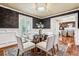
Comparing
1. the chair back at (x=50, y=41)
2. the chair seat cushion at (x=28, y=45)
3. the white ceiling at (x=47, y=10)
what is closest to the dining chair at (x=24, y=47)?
the chair seat cushion at (x=28, y=45)

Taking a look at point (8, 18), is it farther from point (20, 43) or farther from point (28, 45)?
point (28, 45)

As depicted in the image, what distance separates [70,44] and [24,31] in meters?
0.96

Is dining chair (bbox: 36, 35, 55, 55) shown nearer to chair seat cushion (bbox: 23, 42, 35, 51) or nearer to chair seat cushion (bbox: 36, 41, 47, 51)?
chair seat cushion (bbox: 36, 41, 47, 51)

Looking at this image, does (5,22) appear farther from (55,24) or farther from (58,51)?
(58,51)

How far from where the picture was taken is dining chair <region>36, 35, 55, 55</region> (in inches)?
81.7

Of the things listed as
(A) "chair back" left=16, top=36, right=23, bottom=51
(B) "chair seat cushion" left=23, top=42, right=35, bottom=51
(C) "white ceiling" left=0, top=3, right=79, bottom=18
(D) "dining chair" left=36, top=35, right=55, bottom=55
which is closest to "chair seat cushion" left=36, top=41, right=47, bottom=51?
(D) "dining chair" left=36, top=35, right=55, bottom=55

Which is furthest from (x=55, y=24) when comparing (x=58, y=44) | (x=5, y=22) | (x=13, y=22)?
(x=5, y=22)

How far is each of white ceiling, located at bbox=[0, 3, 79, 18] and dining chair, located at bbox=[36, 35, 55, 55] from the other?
0.48 metres

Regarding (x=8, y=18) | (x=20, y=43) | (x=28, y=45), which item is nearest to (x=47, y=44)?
(x=28, y=45)

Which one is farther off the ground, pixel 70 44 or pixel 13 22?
pixel 13 22

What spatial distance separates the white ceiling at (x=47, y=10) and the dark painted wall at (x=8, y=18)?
117 mm

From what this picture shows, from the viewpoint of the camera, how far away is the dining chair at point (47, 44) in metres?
2.07

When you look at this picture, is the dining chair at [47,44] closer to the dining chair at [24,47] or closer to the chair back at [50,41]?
the chair back at [50,41]

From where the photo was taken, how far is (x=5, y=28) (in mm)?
2006
